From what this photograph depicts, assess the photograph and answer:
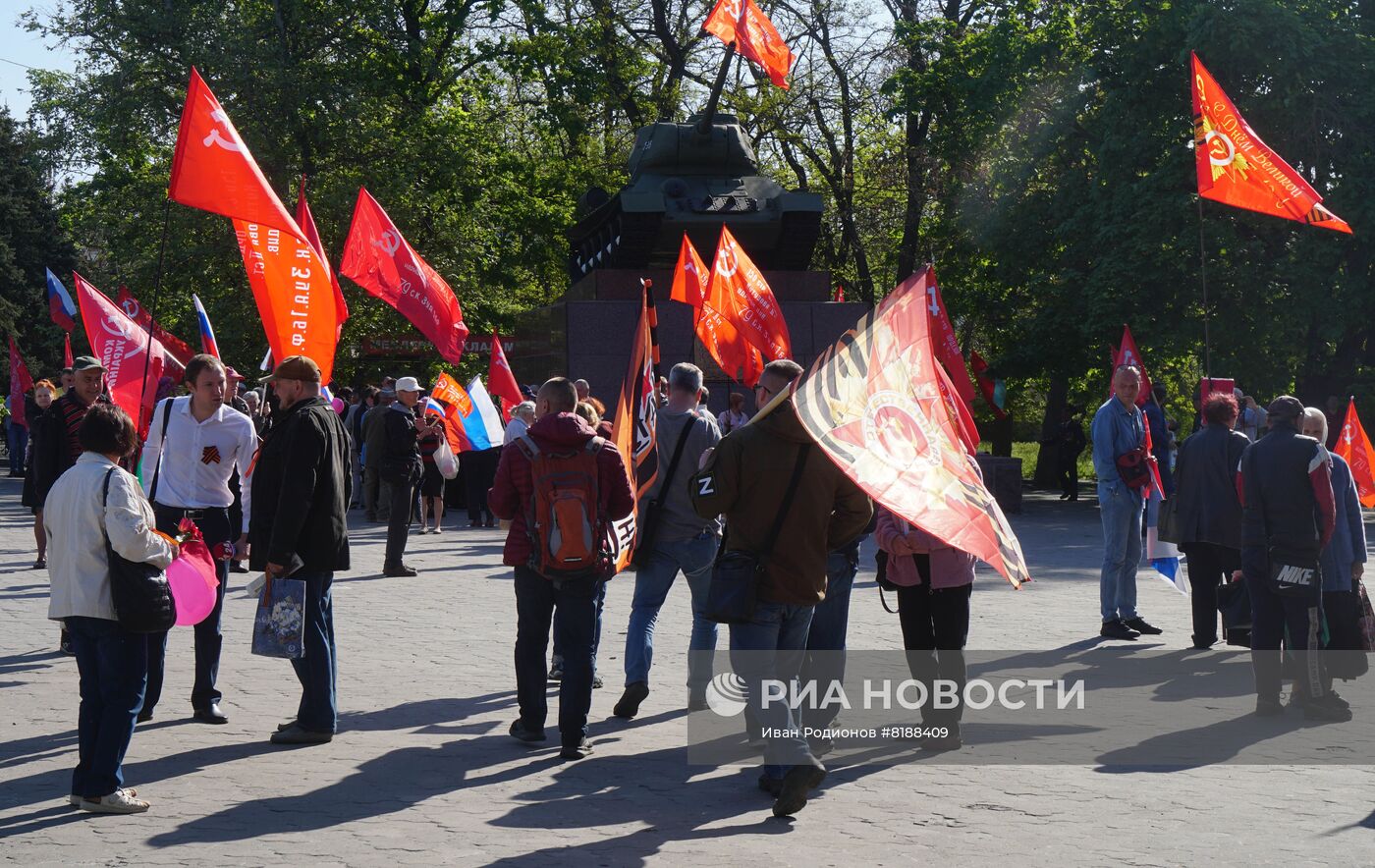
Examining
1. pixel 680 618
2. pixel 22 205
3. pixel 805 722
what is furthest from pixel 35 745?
pixel 22 205

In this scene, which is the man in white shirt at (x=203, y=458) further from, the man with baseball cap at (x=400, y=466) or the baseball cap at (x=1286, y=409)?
the man with baseball cap at (x=400, y=466)

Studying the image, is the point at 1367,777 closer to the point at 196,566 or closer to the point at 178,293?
the point at 196,566

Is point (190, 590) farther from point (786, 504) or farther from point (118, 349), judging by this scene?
point (118, 349)

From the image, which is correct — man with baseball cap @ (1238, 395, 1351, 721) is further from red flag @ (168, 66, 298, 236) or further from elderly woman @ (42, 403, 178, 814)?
red flag @ (168, 66, 298, 236)

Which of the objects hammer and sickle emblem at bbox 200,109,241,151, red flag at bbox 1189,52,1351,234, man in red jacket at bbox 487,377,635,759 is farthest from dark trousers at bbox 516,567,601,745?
red flag at bbox 1189,52,1351,234

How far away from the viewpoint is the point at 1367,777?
21.6 feet

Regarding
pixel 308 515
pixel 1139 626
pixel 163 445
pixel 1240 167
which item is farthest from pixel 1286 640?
pixel 163 445

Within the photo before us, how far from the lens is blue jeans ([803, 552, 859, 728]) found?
712 cm

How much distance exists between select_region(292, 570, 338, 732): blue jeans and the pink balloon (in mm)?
541

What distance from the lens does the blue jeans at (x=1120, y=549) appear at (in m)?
10.8

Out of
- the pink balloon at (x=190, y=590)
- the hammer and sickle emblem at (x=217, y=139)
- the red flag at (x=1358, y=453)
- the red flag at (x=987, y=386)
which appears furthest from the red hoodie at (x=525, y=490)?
the red flag at (x=987, y=386)

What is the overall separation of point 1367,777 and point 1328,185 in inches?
880

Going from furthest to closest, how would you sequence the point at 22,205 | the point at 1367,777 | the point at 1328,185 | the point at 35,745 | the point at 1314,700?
the point at 22,205 < the point at 1328,185 < the point at 1314,700 < the point at 35,745 < the point at 1367,777

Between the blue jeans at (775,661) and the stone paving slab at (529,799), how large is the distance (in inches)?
9.6
